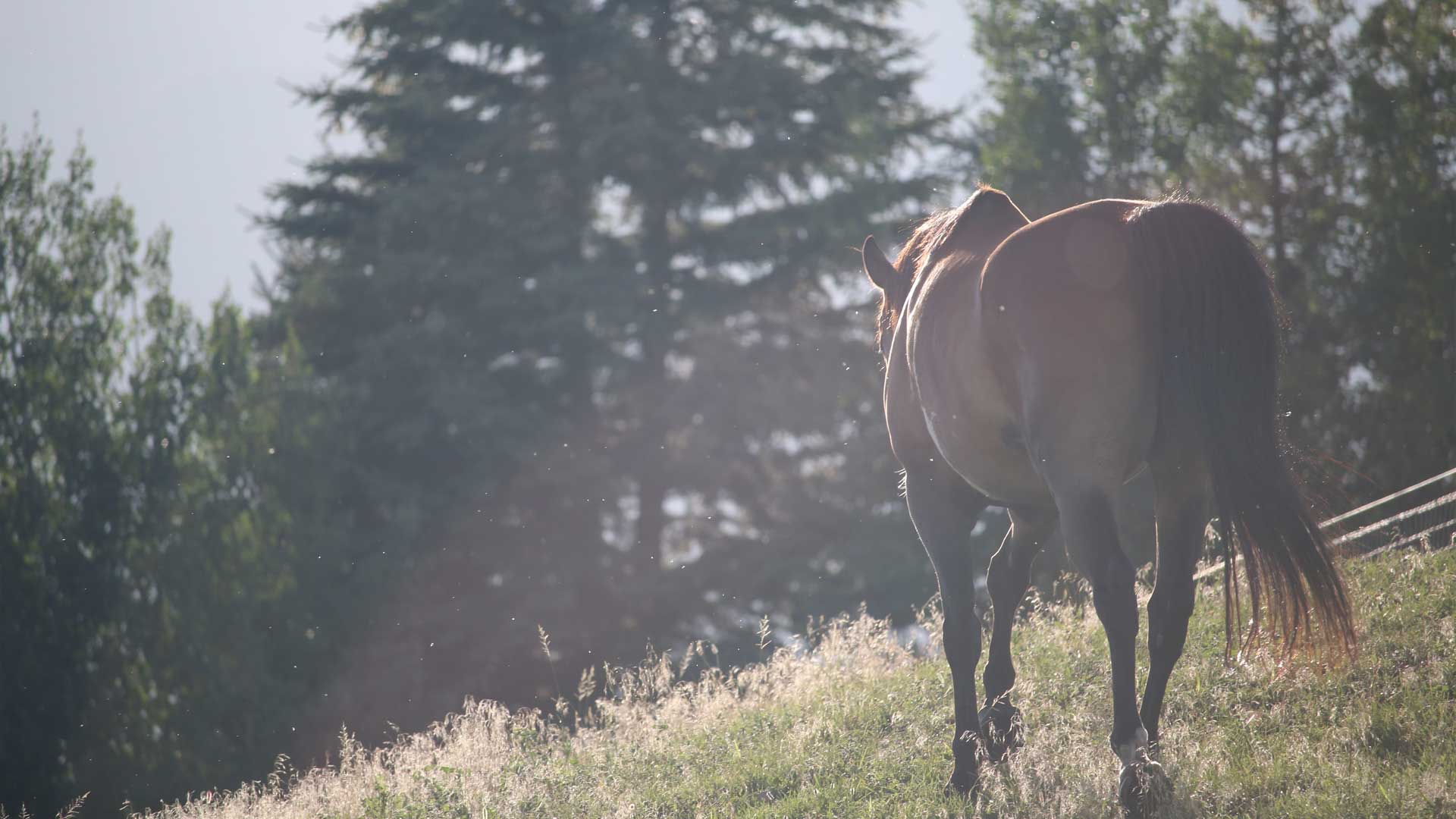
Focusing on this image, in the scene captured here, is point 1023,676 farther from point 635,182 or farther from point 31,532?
point 31,532

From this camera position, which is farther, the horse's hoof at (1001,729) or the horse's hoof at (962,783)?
the horse's hoof at (1001,729)

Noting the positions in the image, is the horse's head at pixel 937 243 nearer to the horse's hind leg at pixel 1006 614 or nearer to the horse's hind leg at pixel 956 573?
the horse's hind leg at pixel 956 573

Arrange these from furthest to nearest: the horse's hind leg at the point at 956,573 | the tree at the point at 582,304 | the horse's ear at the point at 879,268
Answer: the tree at the point at 582,304
the horse's ear at the point at 879,268
the horse's hind leg at the point at 956,573

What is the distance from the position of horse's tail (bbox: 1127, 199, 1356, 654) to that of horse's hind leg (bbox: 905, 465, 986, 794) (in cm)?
121

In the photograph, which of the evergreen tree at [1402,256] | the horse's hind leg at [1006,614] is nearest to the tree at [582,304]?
the evergreen tree at [1402,256]

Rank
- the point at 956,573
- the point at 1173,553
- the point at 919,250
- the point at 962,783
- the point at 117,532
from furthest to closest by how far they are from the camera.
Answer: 1. the point at 117,532
2. the point at 919,250
3. the point at 956,573
4. the point at 962,783
5. the point at 1173,553

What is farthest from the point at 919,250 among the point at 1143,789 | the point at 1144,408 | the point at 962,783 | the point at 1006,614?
the point at 1143,789

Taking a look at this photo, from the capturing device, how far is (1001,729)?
5402 mm

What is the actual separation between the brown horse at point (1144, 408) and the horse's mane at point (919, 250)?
917 millimetres

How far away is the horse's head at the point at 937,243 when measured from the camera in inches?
220

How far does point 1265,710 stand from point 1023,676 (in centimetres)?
141

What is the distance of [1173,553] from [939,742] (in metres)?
1.82

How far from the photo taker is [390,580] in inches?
928

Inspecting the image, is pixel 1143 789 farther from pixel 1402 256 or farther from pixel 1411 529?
pixel 1402 256
